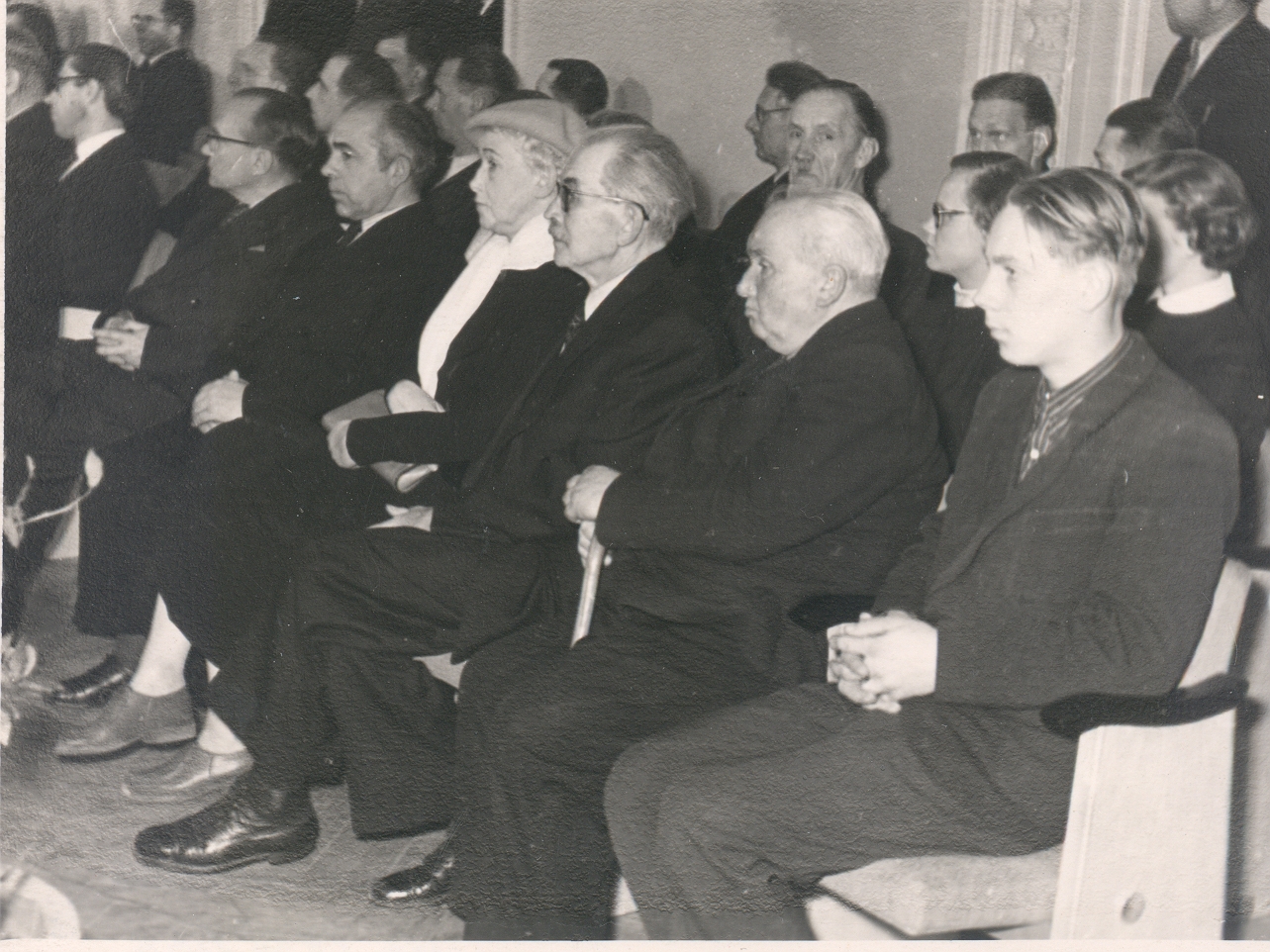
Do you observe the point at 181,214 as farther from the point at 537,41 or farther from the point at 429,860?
the point at 429,860

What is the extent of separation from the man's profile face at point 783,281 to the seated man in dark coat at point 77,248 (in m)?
1.38

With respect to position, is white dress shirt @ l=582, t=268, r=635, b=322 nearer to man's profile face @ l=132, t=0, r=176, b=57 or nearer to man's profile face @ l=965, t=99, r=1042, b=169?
man's profile face @ l=965, t=99, r=1042, b=169

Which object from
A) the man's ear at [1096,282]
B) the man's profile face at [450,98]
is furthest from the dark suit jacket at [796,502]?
the man's profile face at [450,98]

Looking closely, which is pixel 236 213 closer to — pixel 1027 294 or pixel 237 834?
pixel 237 834

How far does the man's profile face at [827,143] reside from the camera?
10.4 ft

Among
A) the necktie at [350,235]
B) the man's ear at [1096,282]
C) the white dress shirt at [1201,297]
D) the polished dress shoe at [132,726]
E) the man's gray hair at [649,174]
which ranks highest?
the man's gray hair at [649,174]

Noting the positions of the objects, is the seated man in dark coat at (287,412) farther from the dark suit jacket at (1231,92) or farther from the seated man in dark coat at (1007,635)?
the dark suit jacket at (1231,92)

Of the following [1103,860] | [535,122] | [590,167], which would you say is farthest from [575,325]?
[1103,860]

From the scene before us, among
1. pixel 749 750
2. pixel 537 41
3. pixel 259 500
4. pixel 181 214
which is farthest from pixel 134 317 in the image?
pixel 749 750

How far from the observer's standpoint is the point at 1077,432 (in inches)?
87.0

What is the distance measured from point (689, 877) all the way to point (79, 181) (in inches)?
74.0

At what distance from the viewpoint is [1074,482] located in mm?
2195

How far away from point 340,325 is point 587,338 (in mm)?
711

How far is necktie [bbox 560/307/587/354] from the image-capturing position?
287cm
